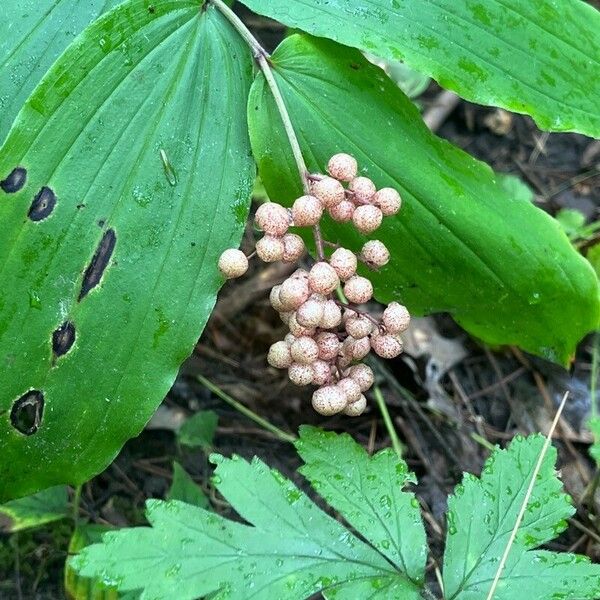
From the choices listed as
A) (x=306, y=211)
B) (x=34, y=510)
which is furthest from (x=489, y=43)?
(x=34, y=510)

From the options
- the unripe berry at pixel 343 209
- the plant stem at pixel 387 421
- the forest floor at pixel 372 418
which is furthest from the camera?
the plant stem at pixel 387 421

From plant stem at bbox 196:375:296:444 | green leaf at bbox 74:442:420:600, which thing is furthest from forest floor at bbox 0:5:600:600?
green leaf at bbox 74:442:420:600

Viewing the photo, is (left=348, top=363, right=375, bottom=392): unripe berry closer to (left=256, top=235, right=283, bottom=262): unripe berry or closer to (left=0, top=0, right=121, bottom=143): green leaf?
(left=256, top=235, right=283, bottom=262): unripe berry

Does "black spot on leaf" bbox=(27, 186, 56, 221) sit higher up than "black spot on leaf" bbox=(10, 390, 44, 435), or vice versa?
"black spot on leaf" bbox=(27, 186, 56, 221)

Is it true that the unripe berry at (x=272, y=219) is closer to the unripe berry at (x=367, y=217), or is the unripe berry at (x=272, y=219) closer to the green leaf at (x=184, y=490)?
the unripe berry at (x=367, y=217)

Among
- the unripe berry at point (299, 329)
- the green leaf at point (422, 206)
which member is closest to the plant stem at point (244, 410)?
the green leaf at point (422, 206)

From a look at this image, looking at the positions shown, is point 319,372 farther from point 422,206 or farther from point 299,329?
point 422,206

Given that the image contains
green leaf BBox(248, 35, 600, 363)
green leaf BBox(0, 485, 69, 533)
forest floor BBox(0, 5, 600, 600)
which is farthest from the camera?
forest floor BBox(0, 5, 600, 600)

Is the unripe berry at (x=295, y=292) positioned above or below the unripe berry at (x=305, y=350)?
above
